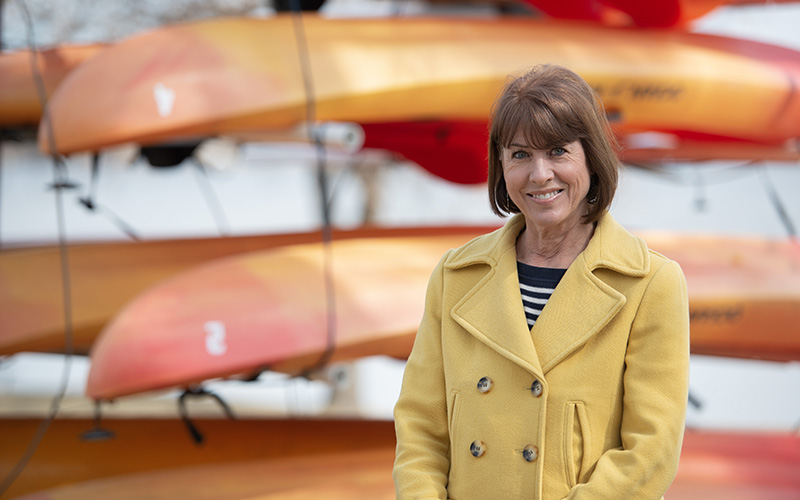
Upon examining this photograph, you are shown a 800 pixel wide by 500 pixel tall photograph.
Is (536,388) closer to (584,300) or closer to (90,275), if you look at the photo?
(584,300)

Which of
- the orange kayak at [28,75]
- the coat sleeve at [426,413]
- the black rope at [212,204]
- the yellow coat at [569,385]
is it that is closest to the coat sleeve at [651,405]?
the yellow coat at [569,385]

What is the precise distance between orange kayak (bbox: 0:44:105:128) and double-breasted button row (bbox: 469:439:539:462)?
3134 mm

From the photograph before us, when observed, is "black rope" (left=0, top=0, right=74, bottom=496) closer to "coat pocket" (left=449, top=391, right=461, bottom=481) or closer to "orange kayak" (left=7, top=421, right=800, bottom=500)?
"orange kayak" (left=7, top=421, right=800, bottom=500)

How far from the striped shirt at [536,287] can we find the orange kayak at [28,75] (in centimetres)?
307

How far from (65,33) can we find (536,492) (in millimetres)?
4821

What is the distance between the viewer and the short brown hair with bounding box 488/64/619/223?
107 cm

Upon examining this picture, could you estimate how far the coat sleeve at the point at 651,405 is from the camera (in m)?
1.04

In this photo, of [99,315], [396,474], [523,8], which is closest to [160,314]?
[99,315]

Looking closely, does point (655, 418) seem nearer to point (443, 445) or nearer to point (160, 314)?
point (443, 445)

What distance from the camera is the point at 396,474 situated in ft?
3.92

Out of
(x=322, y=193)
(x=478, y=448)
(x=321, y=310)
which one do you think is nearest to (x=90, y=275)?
(x=322, y=193)

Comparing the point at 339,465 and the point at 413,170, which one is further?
the point at 413,170

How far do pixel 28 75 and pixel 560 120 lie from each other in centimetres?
329

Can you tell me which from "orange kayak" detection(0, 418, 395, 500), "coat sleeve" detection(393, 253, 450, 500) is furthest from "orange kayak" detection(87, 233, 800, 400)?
"coat sleeve" detection(393, 253, 450, 500)
